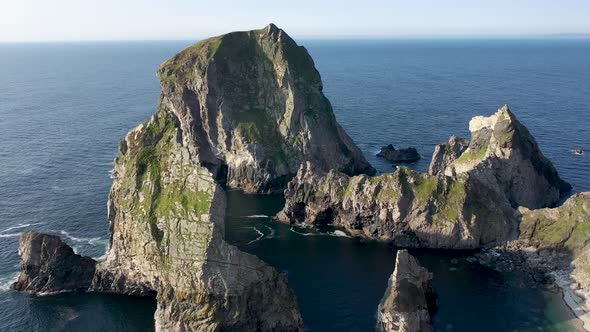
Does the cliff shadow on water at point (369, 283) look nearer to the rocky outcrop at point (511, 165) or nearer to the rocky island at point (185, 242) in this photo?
the rocky island at point (185, 242)

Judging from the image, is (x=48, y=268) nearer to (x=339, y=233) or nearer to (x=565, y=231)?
(x=339, y=233)

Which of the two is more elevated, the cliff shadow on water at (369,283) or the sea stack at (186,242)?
the sea stack at (186,242)

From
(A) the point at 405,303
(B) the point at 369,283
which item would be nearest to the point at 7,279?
(B) the point at 369,283

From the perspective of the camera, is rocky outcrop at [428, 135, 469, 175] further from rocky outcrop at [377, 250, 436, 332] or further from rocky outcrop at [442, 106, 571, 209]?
rocky outcrop at [377, 250, 436, 332]

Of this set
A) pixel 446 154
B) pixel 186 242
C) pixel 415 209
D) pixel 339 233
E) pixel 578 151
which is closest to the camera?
pixel 186 242

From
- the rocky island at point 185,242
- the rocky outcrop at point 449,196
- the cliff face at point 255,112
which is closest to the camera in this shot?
the rocky island at point 185,242

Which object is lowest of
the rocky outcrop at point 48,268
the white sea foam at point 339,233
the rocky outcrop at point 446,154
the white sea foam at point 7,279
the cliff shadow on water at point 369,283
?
the white sea foam at point 7,279

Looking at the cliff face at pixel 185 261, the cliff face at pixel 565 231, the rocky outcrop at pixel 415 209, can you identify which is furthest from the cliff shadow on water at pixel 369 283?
the cliff face at pixel 185 261
